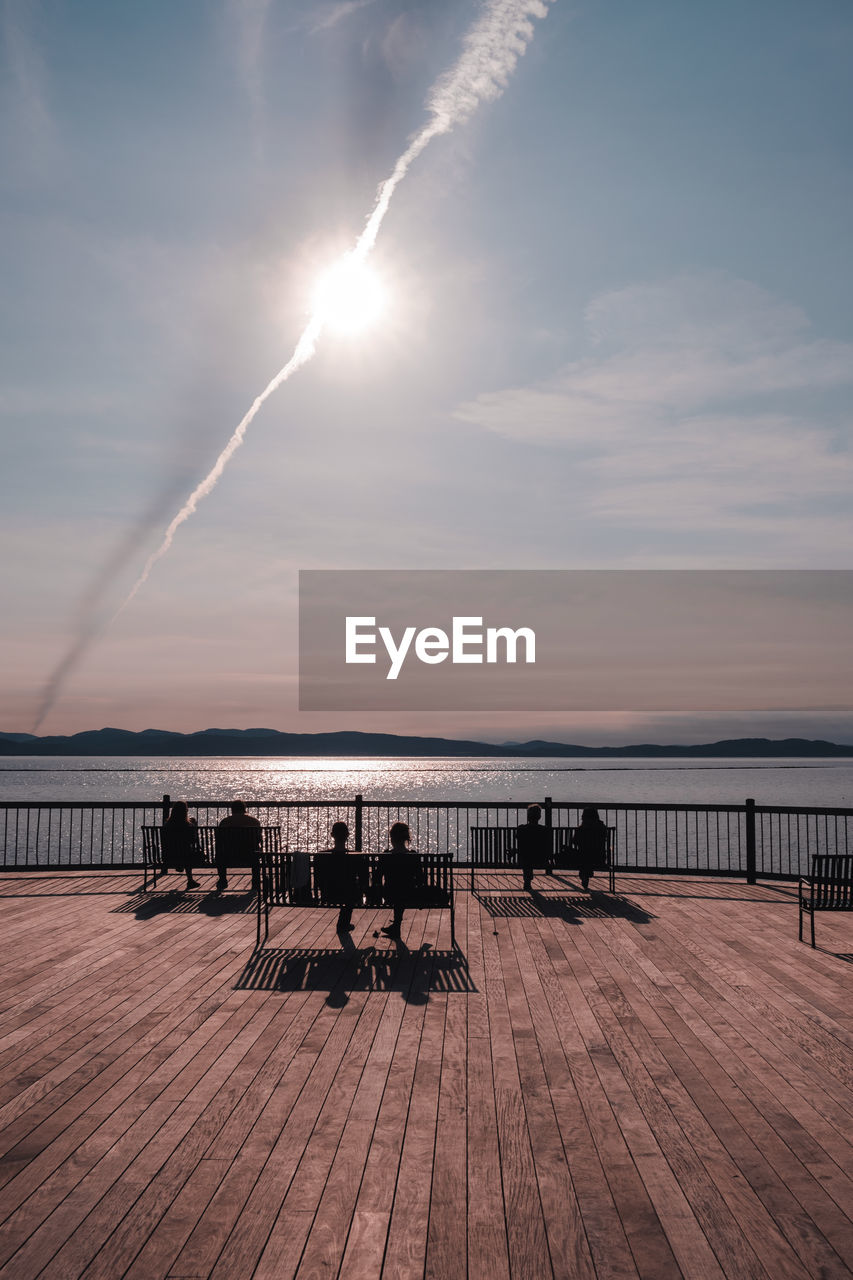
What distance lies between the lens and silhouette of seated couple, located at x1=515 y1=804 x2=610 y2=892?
12.5 metres

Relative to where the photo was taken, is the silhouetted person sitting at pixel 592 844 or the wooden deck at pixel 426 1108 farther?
the silhouetted person sitting at pixel 592 844

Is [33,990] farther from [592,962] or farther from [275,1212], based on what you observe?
[592,962]

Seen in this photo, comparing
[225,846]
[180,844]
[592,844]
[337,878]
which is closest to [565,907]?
[592,844]

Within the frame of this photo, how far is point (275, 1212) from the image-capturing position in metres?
4.04

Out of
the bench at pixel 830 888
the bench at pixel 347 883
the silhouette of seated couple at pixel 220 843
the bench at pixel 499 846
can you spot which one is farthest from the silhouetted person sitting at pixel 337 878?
the bench at pixel 830 888

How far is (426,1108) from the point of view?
17.1 feet

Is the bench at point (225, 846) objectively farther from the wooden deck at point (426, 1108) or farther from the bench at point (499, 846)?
the bench at point (499, 846)

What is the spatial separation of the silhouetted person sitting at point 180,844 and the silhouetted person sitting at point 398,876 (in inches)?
169

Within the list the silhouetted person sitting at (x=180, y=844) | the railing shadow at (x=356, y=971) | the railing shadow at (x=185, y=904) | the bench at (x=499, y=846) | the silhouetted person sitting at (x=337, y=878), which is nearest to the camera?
the railing shadow at (x=356, y=971)

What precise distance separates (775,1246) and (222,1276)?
2349 millimetres

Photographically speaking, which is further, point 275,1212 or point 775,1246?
point 275,1212

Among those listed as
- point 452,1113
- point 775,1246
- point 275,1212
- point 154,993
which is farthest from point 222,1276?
point 154,993

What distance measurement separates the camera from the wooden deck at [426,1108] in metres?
3.79

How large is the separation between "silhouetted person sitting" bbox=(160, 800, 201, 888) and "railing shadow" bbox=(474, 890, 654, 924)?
167 inches
